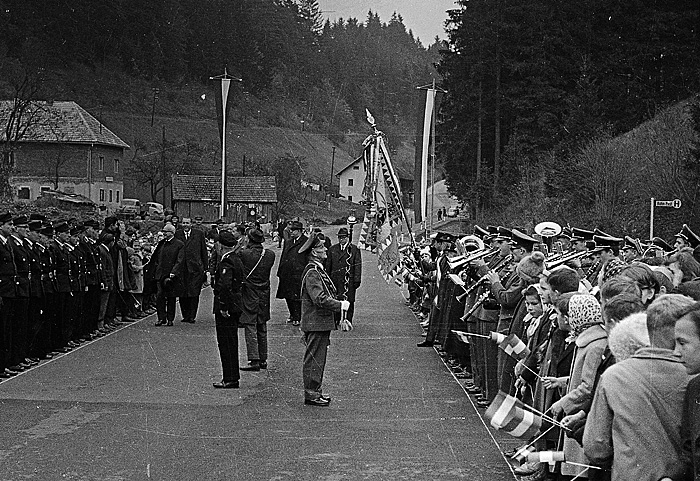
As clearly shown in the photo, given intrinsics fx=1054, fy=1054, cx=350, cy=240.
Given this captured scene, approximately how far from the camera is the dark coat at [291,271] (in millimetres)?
20328

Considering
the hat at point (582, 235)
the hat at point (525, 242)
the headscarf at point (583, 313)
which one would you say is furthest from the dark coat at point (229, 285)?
the headscarf at point (583, 313)

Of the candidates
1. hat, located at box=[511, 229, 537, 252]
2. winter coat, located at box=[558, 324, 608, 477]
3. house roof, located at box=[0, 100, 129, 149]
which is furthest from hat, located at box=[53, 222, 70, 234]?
house roof, located at box=[0, 100, 129, 149]

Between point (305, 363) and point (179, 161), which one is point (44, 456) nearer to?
point (305, 363)

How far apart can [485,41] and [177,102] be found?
265 feet

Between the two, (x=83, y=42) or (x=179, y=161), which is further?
(x=83, y=42)

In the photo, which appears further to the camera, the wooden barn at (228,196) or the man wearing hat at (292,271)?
the wooden barn at (228,196)

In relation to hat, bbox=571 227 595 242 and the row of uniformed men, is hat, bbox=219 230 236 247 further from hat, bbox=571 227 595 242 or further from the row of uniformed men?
hat, bbox=571 227 595 242

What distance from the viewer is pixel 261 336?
47.9 ft

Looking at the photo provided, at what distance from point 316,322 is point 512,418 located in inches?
274

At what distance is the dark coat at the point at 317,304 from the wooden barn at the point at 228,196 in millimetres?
80663

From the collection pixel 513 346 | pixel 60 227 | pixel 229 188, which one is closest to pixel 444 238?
pixel 60 227

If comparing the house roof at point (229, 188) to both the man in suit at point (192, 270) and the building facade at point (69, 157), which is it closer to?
the building facade at point (69, 157)

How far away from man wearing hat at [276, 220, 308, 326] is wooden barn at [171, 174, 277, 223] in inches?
2827

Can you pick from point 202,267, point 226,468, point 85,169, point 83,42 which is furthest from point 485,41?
point 83,42
